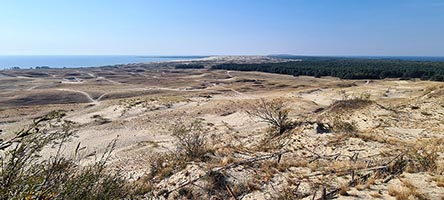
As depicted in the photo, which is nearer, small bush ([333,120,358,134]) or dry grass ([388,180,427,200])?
dry grass ([388,180,427,200])

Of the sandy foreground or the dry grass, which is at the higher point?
the dry grass

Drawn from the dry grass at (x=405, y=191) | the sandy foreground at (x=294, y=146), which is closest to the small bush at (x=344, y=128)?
the sandy foreground at (x=294, y=146)

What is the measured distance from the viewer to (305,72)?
86938 mm

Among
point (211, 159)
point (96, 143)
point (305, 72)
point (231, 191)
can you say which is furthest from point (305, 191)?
point (305, 72)

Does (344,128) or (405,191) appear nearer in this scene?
(405,191)

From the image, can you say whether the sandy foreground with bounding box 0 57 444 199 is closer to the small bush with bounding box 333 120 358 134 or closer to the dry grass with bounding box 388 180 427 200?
the dry grass with bounding box 388 180 427 200

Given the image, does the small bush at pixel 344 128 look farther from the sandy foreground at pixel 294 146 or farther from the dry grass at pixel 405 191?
the dry grass at pixel 405 191

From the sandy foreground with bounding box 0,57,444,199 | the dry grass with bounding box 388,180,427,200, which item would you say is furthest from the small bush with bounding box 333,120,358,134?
the dry grass with bounding box 388,180,427,200

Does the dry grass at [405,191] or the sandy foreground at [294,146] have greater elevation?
the dry grass at [405,191]

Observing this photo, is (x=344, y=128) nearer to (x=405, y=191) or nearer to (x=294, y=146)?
(x=294, y=146)

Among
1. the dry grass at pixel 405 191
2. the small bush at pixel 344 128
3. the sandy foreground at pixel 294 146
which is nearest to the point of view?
the dry grass at pixel 405 191

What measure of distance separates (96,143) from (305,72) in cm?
7306

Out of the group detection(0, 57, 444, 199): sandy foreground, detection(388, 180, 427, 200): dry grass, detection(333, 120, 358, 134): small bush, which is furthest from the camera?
detection(333, 120, 358, 134): small bush

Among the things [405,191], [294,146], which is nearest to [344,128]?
[294,146]
